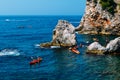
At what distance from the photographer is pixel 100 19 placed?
137875mm

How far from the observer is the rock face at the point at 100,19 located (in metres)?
131

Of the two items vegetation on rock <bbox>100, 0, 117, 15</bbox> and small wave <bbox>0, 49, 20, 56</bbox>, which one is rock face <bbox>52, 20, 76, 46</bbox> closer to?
small wave <bbox>0, 49, 20, 56</bbox>

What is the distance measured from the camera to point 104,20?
447 feet

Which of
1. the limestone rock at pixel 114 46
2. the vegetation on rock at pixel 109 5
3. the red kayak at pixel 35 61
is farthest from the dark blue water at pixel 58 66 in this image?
the vegetation on rock at pixel 109 5

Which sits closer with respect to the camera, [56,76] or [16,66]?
[56,76]

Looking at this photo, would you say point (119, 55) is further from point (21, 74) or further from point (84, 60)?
point (21, 74)

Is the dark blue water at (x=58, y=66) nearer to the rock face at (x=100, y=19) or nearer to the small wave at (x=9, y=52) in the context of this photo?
the small wave at (x=9, y=52)

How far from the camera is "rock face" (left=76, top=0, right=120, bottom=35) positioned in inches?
5162

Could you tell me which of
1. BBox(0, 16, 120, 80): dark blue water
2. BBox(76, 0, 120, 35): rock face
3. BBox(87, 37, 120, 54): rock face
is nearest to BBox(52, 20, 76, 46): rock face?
BBox(0, 16, 120, 80): dark blue water

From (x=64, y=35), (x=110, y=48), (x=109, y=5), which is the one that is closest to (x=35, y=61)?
(x=110, y=48)

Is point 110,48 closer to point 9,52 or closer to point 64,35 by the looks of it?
point 64,35

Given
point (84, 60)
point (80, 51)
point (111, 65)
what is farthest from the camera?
point (80, 51)

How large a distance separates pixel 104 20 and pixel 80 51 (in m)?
45.2

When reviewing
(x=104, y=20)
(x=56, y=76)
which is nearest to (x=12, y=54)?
(x=56, y=76)
